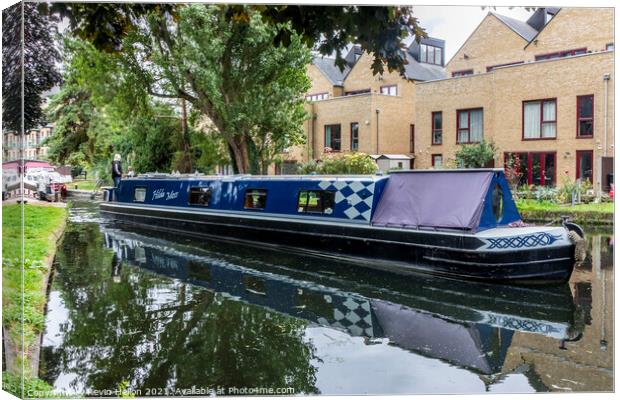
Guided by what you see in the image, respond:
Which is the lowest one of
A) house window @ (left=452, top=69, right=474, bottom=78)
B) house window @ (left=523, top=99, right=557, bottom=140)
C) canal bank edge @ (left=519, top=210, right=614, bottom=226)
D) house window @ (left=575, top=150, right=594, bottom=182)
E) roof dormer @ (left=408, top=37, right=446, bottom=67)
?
canal bank edge @ (left=519, top=210, right=614, bottom=226)

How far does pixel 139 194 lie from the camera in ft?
45.2

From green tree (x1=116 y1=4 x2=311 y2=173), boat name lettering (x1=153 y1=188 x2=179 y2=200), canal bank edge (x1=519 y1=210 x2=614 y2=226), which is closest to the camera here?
canal bank edge (x1=519 y1=210 x2=614 y2=226)

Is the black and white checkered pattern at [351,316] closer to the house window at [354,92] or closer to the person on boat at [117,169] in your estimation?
the house window at [354,92]

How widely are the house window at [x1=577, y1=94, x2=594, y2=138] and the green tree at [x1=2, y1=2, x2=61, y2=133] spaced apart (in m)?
5.40

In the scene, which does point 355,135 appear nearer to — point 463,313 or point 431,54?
point 431,54

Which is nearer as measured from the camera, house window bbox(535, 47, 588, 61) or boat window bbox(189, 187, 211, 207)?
house window bbox(535, 47, 588, 61)

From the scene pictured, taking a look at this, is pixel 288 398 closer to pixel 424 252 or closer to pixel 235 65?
pixel 424 252

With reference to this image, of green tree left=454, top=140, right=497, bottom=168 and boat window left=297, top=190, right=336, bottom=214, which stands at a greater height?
green tree left=454, top=140, right=497, bottom=168

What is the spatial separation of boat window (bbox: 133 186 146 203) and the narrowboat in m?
2.33

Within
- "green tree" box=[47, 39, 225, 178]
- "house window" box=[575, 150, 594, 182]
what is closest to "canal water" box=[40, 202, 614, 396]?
"house window" box=[575, 150, 594, 182]

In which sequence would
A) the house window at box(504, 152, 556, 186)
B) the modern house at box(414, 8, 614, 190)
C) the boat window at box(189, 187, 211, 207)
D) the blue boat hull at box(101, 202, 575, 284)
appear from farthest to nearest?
1. the boat window at box(189, 187, 211, 207)
2. the house window at box(504, 152, 556, 186)
3. the blue boat hull at box(101, 202, 575, 284)
4. the modern house at box(414, 8, 614, 190)

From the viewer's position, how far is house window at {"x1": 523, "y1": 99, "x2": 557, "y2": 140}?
866 centimetres

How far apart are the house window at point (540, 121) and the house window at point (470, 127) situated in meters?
0.65

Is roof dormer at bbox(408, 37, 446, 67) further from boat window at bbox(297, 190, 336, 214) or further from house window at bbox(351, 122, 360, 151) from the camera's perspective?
boat window at bbox(297, 190, 336, 214)
